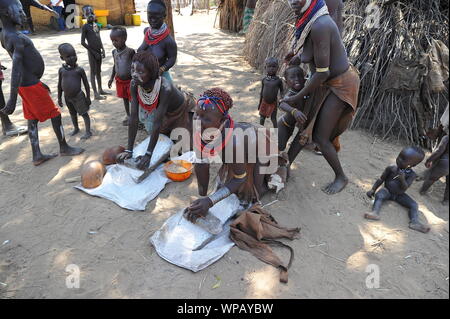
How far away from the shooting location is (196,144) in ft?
7.96

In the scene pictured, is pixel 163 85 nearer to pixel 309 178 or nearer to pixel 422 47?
pixel 309 178

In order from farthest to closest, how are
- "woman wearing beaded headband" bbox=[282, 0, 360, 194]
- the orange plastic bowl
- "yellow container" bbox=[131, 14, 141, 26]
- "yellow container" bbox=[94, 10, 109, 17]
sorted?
"yellow container" bbox=[131, 14, 141, 26] < "yellow container" bbox=[94, 10, 109, 17] < the orange plastic bowl < "woman wearing beaded headband" bbox=[282, 0, 360, 194]

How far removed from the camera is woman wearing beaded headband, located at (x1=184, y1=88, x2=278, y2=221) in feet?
7.45

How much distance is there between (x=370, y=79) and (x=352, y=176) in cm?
175

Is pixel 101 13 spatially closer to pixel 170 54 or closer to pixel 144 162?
pixel 170 54

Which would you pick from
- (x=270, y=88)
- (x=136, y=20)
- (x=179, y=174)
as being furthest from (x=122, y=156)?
(x=136, y=20)

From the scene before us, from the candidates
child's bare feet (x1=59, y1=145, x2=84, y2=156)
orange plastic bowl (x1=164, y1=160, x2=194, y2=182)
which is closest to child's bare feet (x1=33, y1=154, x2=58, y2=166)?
child's bare feet (x1=59, y1=145, x2=84, y2=156)

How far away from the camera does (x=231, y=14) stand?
11055mm

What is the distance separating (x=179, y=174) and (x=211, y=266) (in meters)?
1.19

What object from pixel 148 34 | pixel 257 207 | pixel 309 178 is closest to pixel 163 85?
pixel 148 34

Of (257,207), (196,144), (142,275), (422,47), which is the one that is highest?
(422,47)

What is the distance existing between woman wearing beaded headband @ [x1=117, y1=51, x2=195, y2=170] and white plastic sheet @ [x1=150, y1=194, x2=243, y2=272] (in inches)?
37.7

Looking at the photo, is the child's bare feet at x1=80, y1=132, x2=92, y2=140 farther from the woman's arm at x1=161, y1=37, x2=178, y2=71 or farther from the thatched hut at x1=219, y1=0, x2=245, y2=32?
the thatched hut at x1=219, y1=0, x2=245, y2=32

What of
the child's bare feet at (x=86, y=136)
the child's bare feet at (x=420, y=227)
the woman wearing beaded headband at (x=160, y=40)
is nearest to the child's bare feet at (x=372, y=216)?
the child's bare feet at (x=420, y=227)
